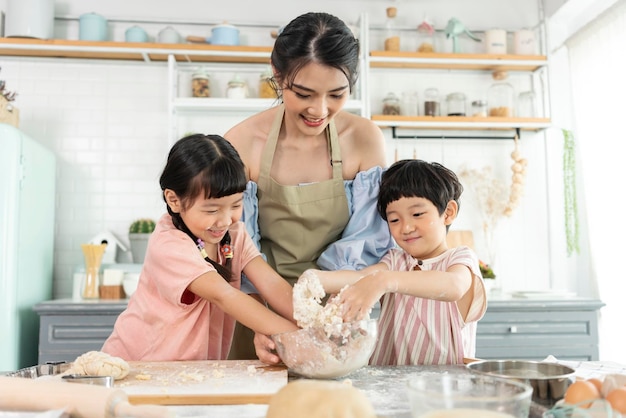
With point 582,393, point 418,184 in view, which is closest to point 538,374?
point 582,393

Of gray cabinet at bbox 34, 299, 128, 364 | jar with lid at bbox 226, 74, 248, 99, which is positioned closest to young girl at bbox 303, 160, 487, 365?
gray cabinet at bbox 34, 299, 128, 364

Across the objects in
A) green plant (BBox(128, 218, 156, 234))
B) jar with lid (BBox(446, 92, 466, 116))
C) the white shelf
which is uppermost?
jar with lid (BBox(446, 92, 466, 116))

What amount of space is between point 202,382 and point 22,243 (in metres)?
2.56

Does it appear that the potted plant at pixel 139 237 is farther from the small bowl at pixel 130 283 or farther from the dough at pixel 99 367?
the dough at pixel 99 367

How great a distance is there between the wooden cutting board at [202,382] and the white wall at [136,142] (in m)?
→ 2.79

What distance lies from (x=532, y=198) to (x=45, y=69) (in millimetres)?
3445

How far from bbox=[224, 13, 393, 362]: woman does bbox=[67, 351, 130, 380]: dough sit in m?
0.69

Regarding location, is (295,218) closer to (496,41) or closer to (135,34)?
(135,34)

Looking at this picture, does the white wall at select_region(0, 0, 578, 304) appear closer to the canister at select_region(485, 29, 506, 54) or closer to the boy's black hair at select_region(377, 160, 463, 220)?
the canister at select_region(485, 29, 506, 54)

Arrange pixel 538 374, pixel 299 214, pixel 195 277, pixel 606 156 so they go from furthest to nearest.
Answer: pixel 606 156, pixel 299 214, pixel 195 277, pixel 538 374

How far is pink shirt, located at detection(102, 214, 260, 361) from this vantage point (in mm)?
1547

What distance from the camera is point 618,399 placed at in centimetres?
87

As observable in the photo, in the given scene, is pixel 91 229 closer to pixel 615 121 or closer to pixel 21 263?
pixel 21 263

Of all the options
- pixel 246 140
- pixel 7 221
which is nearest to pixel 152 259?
pixel 246 140
